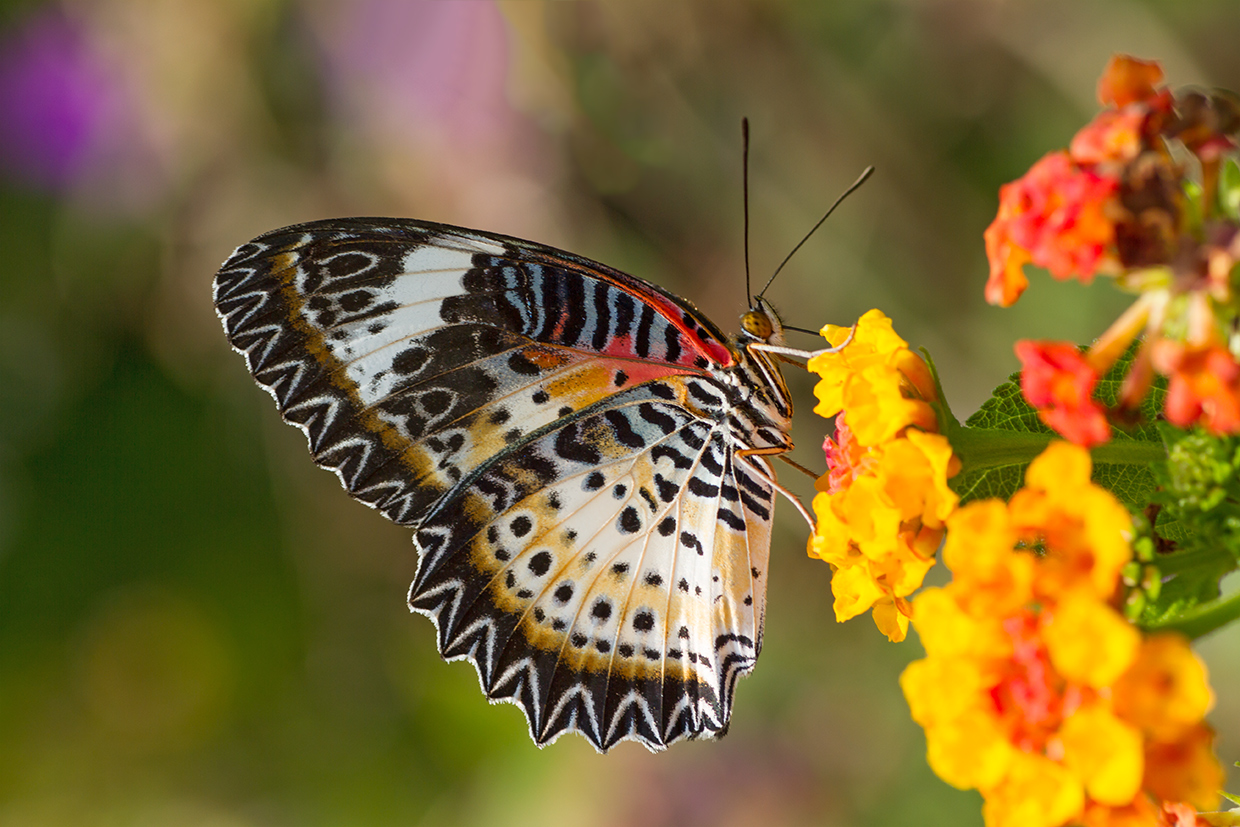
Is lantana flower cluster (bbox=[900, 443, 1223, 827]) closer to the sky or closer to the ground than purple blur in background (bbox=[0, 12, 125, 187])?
closer to the ground

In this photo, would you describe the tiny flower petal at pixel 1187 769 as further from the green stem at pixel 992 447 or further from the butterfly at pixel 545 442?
the butterfly at pixel 545 442

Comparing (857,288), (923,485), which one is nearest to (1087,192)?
(923,485)

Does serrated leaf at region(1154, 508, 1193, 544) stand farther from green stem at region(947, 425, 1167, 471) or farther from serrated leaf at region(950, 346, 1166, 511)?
green stem at region(947, 425, 1167, 471)

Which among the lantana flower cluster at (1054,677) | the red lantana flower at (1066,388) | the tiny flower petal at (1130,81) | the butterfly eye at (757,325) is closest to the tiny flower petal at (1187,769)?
the lantana flower cluster at (1054,677)

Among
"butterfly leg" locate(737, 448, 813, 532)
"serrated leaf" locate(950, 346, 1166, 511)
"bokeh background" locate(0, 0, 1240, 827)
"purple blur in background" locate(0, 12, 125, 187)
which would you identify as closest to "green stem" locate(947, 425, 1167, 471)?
"serrated leaf" locate(950, 346, 1166, 511)

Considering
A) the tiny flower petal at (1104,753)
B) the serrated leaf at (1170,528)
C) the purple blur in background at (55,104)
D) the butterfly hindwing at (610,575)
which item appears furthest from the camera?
the purple blur in background at (55,104)

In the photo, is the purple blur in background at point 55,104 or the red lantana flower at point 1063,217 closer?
the red lantana flower at point 1063,217

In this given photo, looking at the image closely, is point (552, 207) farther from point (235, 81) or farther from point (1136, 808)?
point (1136, 808)
